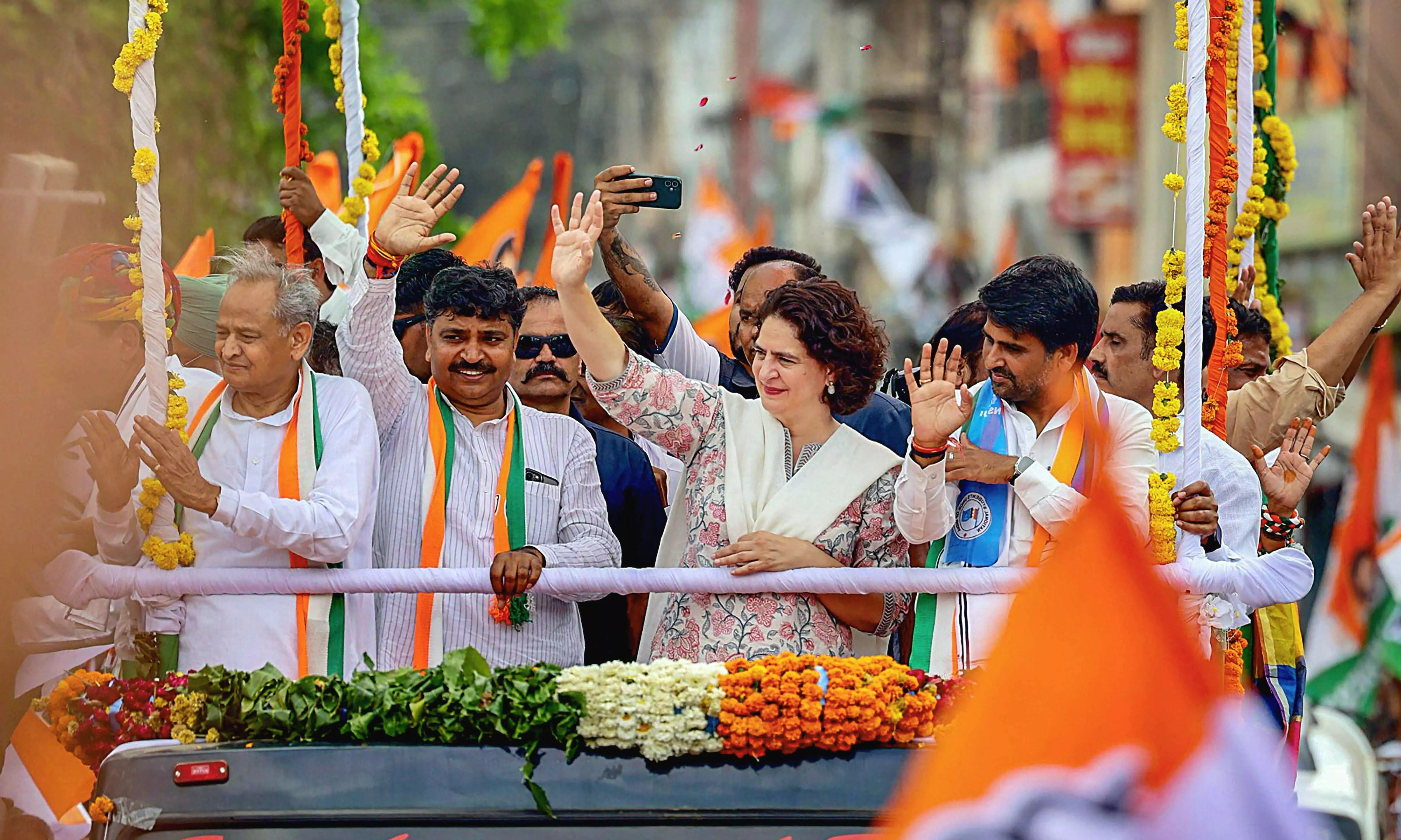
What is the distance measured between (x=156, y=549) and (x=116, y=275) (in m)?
0.75

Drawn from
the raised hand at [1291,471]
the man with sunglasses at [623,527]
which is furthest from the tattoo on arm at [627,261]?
the raised hand at [1291,471]

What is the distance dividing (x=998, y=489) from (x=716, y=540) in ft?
2.33

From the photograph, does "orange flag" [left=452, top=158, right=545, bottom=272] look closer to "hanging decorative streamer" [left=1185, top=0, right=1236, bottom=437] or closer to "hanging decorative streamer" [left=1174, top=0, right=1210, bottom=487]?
"hanging decorative streamer" [left=1185, top=0, right=1236, bottom=437]

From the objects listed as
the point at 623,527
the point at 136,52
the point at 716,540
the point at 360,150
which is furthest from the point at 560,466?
the point at 360,150

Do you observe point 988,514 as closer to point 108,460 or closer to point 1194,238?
point 1194,238

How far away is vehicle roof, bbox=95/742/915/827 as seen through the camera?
3.49 meters

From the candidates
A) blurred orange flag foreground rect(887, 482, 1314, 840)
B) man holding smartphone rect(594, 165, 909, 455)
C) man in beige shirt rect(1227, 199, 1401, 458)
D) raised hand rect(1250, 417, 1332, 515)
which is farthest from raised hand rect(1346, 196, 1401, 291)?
blurred orange flag foreground rect(887, 482, 1314, 840)

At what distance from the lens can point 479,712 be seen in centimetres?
362

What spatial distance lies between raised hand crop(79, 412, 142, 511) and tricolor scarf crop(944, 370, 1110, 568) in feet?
6.54

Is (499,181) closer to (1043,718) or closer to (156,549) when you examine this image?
(156,549)

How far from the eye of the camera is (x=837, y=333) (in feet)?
13.9

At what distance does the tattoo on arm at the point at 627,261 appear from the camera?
197 inches

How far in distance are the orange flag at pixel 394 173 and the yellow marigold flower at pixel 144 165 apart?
2.12m

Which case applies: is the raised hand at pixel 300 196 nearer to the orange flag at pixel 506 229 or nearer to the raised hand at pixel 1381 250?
the orange flag at pixel 506 229
